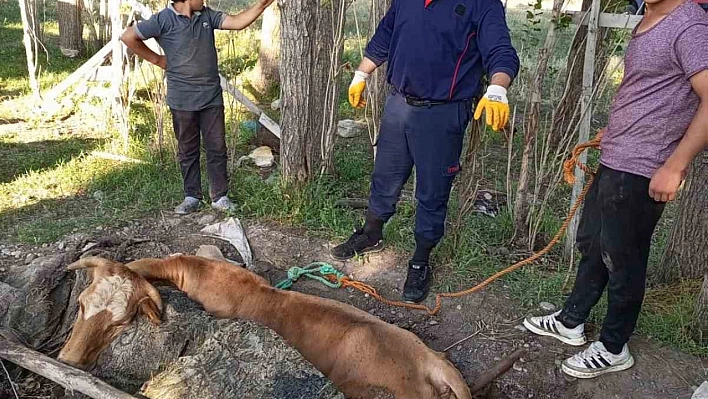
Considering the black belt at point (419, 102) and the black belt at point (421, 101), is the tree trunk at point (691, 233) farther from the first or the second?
the black belt at point (419, 102)

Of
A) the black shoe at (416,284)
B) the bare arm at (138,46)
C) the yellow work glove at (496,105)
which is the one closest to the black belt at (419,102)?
the yellow work glove at (496,105)

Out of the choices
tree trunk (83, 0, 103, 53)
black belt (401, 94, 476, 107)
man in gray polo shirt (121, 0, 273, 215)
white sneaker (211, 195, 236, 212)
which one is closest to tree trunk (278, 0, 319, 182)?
man in gray polo shirt (121, 0, 273, 215)

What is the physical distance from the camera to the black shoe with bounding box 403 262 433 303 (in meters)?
4.40

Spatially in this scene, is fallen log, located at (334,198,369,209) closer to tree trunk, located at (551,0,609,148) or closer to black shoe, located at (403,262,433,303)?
black shoe, located at (403,262,433,303)

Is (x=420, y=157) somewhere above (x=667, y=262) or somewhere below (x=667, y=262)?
above

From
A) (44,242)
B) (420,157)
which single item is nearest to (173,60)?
(44,242)

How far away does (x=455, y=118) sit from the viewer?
4.04 metres

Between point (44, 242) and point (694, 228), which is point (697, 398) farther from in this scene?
point (44, 242)

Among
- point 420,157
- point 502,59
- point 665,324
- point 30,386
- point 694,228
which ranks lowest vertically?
point 30,386

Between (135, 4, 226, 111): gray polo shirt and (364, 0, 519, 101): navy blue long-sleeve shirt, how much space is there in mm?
1831

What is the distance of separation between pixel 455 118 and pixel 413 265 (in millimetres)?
1076

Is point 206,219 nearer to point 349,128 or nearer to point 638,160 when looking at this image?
point 349,128

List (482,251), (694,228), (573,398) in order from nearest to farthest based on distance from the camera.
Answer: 1. (573,398)
2. (694,228)
3. (482,251)

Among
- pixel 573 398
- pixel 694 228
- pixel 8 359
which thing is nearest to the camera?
pixel 8 359
